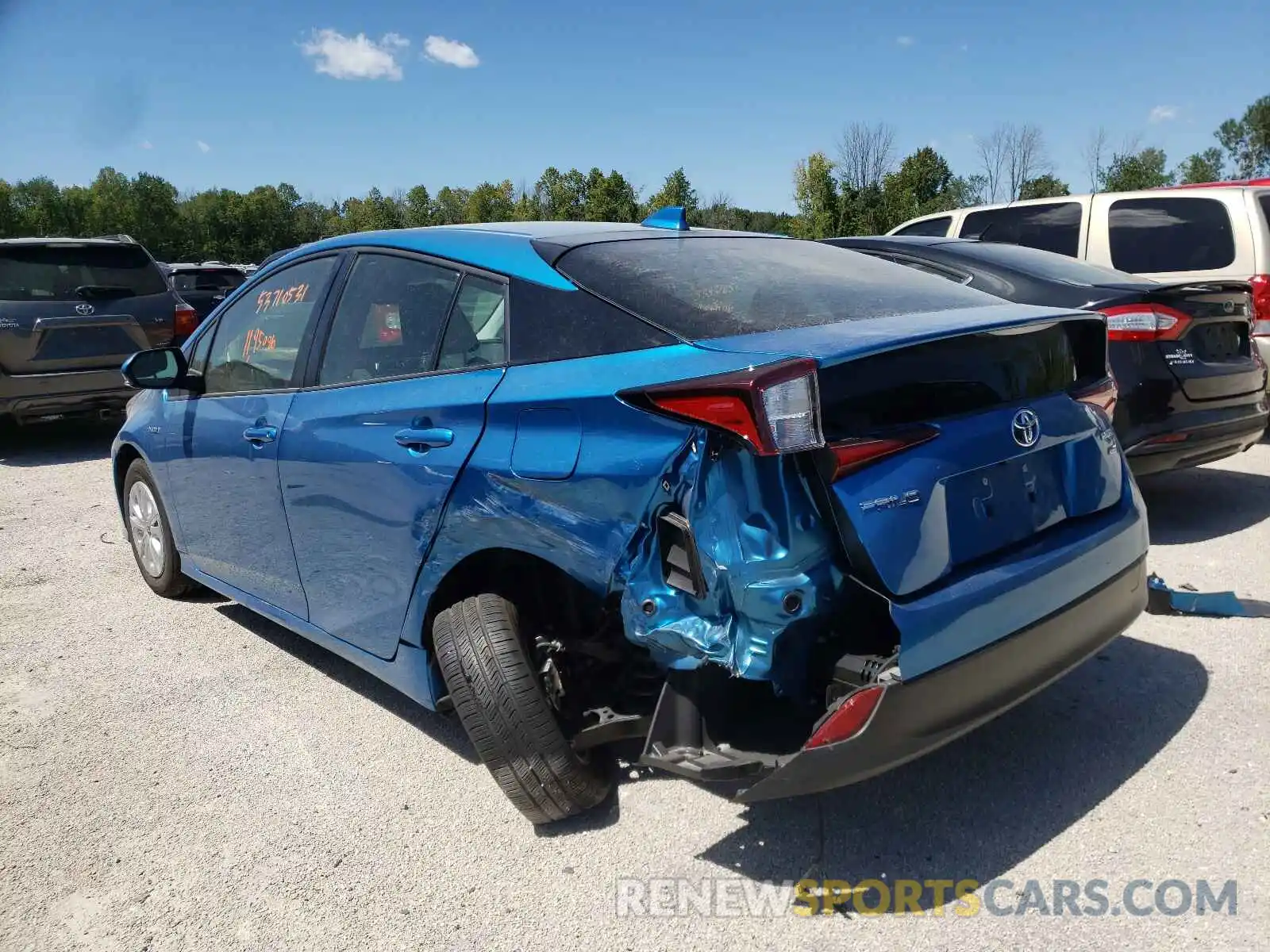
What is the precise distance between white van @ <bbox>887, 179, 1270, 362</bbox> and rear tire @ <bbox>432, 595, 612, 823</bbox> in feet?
19.9

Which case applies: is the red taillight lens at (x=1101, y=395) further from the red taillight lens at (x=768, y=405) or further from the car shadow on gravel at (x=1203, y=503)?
the car shadow on gravel at (x=1203, y=503)

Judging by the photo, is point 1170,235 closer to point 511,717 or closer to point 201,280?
point 511,717

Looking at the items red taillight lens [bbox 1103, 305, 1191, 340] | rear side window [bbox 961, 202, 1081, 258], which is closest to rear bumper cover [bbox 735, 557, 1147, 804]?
red taillight lens [bbox 1103, 305, 1191, 340]

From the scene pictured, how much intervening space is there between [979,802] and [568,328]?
70.4 inches

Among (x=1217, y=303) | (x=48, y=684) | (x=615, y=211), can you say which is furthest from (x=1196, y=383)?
(x=615, y=211)

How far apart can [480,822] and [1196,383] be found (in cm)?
422

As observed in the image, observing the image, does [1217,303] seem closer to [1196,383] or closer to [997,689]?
[1196,383]

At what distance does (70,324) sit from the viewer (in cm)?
867

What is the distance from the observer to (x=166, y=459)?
4449 mm

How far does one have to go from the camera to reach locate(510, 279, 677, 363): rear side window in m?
2.48

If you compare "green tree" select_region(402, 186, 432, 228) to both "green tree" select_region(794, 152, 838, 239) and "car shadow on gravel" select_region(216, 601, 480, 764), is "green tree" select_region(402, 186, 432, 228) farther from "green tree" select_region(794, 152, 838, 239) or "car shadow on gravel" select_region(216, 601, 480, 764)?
"car shadow on gravel" select_region(216, 601, 480, 764)

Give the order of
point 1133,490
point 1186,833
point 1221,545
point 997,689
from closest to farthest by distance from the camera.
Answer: point 997,689 < point 1186,833 < point 1133,490 < point 1221,545

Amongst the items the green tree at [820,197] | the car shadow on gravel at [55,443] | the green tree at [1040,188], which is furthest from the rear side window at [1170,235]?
the green tree at [1040,188]

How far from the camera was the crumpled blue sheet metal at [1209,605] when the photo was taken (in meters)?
3.71
